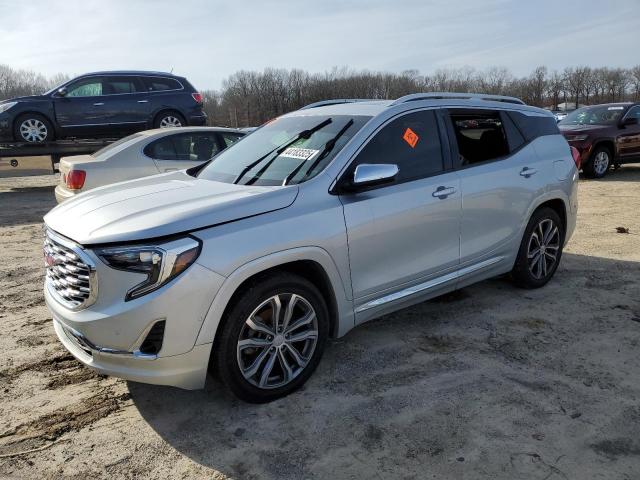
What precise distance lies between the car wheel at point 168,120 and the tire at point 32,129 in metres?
2.34

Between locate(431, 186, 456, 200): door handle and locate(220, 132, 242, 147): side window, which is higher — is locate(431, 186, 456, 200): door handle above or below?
below

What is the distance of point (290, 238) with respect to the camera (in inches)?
122

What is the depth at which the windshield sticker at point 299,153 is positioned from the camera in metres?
3.66

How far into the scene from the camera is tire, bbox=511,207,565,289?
16.0ft

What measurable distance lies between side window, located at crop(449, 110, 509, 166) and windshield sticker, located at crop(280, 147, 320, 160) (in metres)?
1.30

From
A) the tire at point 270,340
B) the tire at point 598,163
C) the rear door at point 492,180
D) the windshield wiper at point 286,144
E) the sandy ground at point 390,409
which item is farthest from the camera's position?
the tire at point 598,163

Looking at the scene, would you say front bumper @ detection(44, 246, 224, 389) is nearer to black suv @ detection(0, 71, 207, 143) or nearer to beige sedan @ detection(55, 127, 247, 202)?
beige sedan @ detection(55, 127, 247, 202)

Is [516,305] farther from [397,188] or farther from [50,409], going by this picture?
[50,409]

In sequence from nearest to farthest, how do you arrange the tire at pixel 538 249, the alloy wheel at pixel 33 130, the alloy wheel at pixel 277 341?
the alloy wheel at pixel 277 341 → the tire at pixel 538 249 → the alloy wheel at pixel 33 130

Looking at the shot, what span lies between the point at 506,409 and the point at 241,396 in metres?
1.58

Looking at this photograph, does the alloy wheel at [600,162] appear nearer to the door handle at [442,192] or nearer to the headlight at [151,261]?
the door handle at [442,192]

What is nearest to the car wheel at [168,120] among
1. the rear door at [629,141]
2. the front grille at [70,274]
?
the front grille at [70,274]

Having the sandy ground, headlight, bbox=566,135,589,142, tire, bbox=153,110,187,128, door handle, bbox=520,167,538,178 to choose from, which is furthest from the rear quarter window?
tire, bbox=153,110,187,128

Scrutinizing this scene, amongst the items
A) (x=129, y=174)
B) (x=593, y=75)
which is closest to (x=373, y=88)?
(x=593, y=75)
